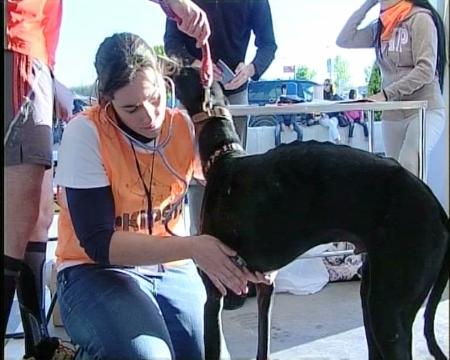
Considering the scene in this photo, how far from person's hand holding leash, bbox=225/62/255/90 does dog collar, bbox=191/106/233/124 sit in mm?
313

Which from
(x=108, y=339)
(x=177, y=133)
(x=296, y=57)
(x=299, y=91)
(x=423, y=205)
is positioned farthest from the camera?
(x=299, y=91)

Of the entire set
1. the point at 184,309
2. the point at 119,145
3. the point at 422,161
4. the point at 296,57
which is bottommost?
the point at 184,309

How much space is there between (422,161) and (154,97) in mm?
785

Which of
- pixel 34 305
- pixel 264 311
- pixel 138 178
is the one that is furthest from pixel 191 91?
pixel 34 305

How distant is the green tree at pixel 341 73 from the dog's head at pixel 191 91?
0.70m

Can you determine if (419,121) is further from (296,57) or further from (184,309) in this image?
(184,309)

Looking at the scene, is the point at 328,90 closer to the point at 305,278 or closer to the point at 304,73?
the point at 304,73

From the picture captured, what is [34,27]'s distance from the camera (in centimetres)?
113

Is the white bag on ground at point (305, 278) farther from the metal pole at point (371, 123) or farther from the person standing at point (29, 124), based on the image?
the person standing at point (29, 124)

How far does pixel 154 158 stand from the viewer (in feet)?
3.51

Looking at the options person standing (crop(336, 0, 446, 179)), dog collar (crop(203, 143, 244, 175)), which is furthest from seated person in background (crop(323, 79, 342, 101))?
dog collar (crop(203, 143, 244, 175))

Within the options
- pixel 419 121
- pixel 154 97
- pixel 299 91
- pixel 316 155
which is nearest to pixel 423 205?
pixel 316 155

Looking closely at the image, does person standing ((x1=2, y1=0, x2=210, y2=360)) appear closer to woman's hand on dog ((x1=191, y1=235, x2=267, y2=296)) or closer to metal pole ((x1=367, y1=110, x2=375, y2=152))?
woman's hand on dog ((x1=191, y1=235, x2=267, y2=296))

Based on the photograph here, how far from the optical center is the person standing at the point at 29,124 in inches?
42.9
